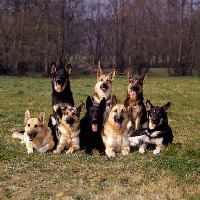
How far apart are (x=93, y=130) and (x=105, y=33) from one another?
4998 cm

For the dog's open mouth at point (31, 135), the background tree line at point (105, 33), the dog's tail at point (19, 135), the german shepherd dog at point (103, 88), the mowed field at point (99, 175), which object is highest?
the background tree line at point (105, 33)

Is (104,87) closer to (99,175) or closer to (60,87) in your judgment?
(60,87)

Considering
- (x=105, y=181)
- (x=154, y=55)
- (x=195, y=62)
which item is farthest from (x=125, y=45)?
(x=105, y=181)

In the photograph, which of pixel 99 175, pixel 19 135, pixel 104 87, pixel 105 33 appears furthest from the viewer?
pixel 105 33

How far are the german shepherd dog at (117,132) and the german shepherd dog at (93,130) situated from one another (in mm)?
243

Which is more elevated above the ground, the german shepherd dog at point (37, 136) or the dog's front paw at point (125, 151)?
the german shepherd dog at point (37, 136)

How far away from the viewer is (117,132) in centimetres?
748

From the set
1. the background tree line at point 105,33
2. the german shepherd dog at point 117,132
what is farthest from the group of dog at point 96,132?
the background tree line at point 105,33

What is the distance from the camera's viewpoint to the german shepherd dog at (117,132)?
290 inches

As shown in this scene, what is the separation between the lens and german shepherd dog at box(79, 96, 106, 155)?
7.69 metres

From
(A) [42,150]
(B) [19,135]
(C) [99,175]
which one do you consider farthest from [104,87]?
(C) [99,175]

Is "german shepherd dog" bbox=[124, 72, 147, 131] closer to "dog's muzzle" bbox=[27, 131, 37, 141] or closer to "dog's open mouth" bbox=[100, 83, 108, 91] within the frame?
"dog's open mouth" bbox=[100, 83, 108, 91]

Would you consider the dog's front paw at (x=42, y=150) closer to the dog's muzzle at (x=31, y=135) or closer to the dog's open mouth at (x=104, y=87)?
the dog's muzzle at (x=31, y=135)

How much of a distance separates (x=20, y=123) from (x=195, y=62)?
35448 millimetres
